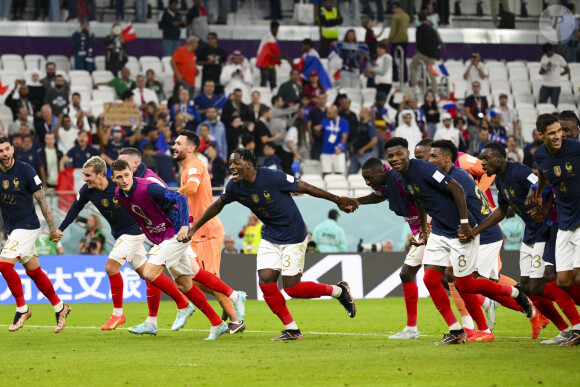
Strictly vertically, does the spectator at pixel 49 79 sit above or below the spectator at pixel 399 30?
below

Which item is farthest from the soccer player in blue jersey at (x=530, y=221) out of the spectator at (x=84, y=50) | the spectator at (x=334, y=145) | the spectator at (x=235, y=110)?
the spectator at (x=84, y=50)

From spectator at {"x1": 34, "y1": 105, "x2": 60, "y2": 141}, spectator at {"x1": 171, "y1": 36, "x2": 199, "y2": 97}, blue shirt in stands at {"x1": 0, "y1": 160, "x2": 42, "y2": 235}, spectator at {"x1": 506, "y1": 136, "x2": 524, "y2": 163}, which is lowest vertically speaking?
spectator at {"x1": 506, "y1": 136, "x2": 524, "y2": 163}

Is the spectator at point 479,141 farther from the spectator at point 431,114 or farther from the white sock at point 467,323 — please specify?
the white sock at point 467,323

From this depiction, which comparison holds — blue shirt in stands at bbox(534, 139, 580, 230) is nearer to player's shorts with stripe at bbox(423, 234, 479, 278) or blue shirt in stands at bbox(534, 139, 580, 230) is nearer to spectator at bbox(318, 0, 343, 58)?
player's shorts with stripe at bbox(423, 234, 479, 278)

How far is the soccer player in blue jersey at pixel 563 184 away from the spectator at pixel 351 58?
17.0 metres

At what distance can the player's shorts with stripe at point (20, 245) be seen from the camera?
12969 mm

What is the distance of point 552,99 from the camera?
28234mm

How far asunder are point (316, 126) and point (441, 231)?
41.9 ft

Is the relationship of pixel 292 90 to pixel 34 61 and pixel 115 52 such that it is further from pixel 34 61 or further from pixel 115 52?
pixel 34 61

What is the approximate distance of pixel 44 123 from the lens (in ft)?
72.7

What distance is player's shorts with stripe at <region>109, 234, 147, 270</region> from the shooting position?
12.7 metres

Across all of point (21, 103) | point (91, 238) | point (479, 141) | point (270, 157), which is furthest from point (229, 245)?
point (479, 141)

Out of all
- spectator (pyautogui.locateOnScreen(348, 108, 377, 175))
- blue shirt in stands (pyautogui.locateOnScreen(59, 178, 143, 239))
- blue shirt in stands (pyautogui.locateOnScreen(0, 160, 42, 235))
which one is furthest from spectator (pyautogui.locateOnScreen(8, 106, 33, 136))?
blue shirt in stands (pyautogui.locateOnScreen(59, 178, 143, 239))

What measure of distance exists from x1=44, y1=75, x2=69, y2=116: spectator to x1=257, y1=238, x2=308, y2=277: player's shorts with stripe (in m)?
13.4
